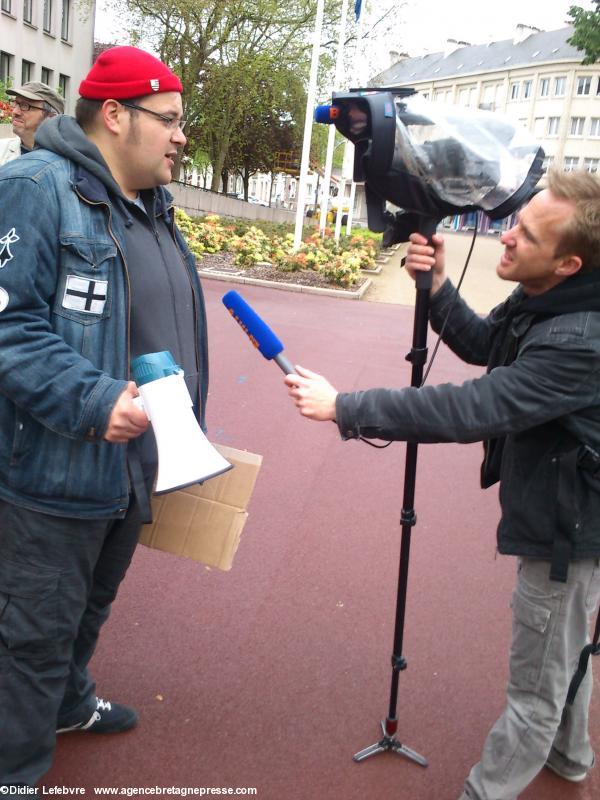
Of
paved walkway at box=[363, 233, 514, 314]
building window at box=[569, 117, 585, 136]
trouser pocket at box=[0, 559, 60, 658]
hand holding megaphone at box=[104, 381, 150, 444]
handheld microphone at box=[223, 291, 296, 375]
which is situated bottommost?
paved walkway at box=[363, 233, 514, 314]

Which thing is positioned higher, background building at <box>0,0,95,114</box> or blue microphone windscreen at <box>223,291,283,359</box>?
background building at <box>0,0,95,114</box>

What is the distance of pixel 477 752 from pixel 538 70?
243 ft

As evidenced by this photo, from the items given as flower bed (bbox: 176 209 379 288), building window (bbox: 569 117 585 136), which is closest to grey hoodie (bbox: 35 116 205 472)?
flower bed (bbox: 176 209 379 288)

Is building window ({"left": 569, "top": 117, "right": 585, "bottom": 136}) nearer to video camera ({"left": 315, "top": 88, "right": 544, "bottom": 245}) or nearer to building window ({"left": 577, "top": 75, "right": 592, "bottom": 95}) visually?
building window ({"left": 577, "top": 75, "right": 592, "bottom": 95})

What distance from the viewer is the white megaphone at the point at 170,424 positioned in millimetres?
1954

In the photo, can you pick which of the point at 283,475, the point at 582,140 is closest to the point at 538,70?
the point at 582,140

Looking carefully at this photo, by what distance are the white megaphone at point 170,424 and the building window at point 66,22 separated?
43068mm

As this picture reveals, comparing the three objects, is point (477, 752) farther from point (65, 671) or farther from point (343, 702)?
point (65, 671)

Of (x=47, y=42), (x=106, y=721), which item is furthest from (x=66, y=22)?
(x=106, y=721)

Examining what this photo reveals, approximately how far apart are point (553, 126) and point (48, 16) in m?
45.6

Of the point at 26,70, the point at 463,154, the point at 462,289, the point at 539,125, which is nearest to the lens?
the point at 463,154

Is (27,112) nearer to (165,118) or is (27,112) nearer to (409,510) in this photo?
(165,118)

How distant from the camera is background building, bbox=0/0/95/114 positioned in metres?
34.8

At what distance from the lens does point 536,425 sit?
7.15 ft
